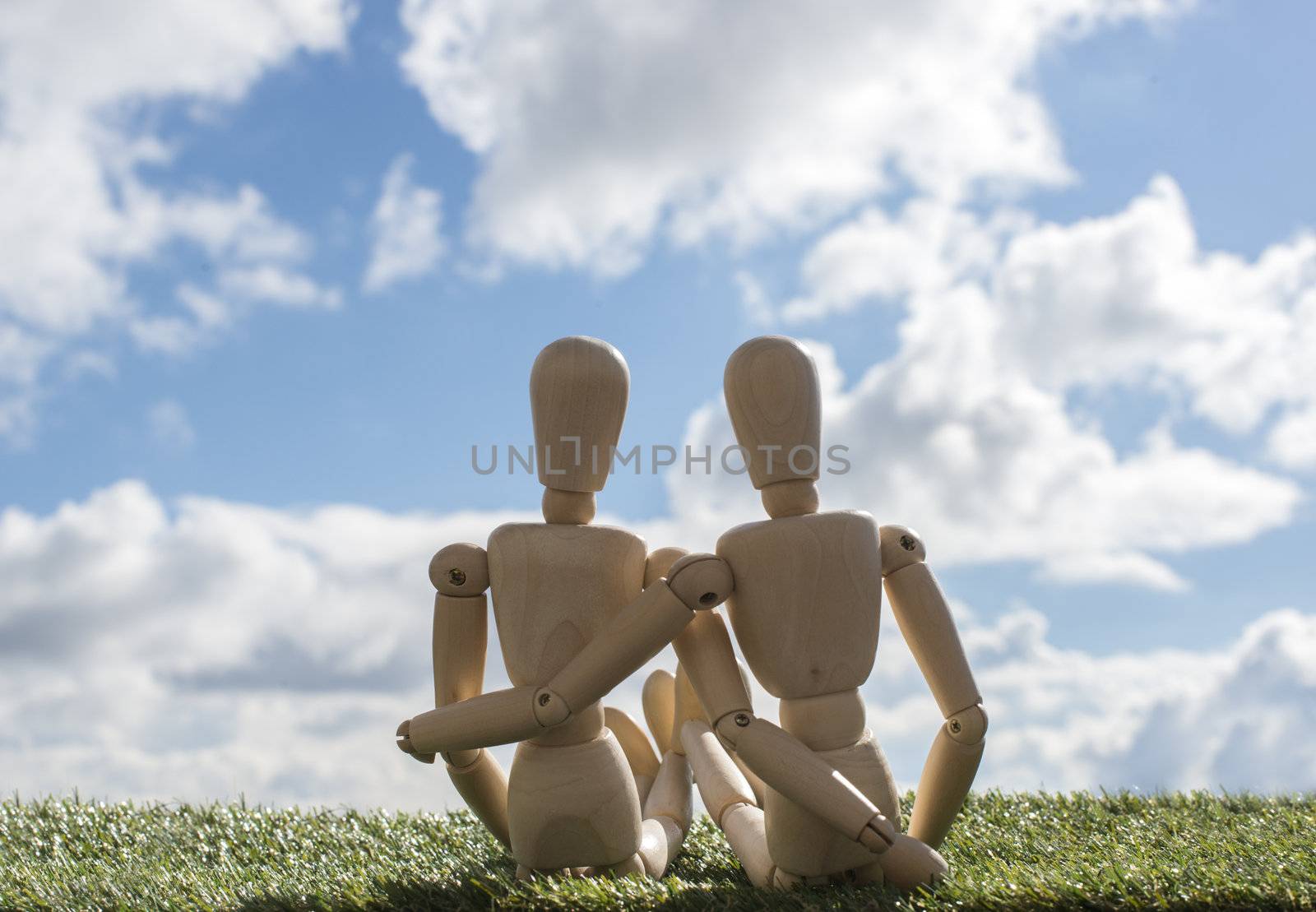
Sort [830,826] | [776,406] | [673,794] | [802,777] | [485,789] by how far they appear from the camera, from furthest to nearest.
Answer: [673,794] < [485,789] < [776,406] < [830,826] < [802,777]

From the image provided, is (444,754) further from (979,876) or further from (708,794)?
(979,876)

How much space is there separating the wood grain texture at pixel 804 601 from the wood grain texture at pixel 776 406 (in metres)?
0.17

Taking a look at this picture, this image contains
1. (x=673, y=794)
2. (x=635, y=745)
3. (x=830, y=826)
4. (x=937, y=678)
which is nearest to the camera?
(x=830, y=826)

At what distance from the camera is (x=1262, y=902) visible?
2.79 m

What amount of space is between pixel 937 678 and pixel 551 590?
118 cm

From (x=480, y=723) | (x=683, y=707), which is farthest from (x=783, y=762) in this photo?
(x=683, y=707)

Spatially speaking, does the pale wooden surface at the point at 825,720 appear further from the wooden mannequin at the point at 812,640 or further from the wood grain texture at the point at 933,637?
the wood grain texture at the point at 933,637

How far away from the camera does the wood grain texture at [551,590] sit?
3.35 metres

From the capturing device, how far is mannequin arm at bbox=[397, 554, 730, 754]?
3191mm

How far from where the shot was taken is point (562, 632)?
132 inches

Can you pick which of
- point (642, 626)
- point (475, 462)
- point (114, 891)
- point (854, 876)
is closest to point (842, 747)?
point (854, 876)

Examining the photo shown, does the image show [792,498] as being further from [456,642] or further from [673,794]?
[673,794]

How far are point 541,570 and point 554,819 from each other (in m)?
0.73

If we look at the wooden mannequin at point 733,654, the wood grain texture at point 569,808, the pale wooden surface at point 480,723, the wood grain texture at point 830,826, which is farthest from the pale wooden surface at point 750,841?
the pale wooden surface at point 480,723
